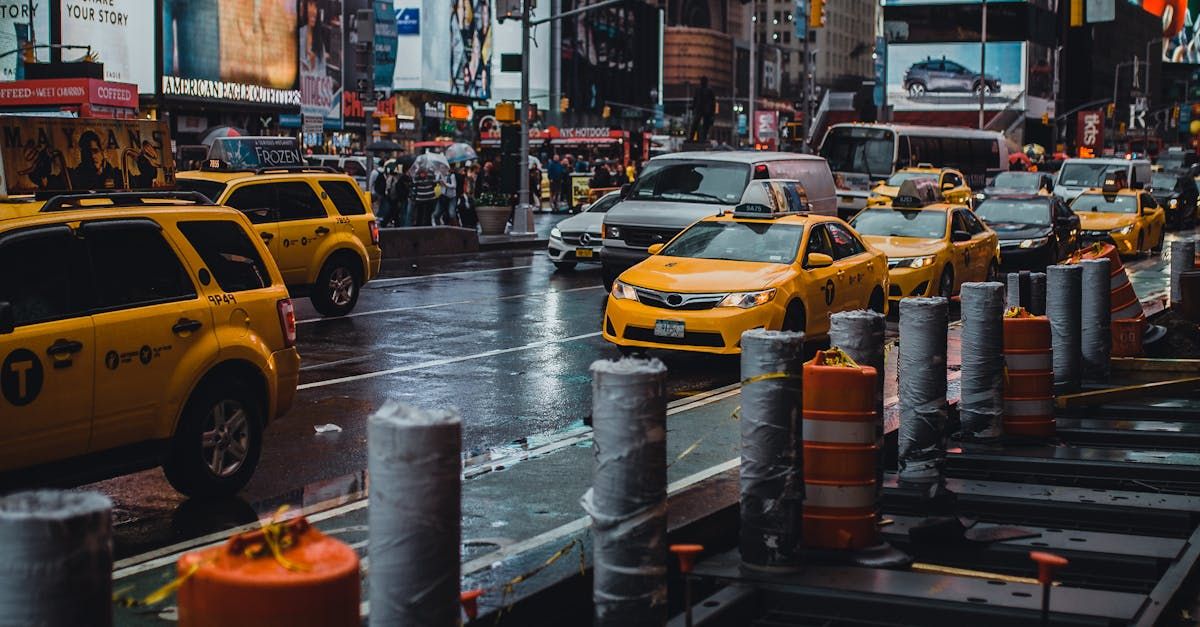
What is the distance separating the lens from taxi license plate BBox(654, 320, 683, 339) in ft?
46.3

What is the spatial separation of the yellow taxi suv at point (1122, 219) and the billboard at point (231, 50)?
35.5m

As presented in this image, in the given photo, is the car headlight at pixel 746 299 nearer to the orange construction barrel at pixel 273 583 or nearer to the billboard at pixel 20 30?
the orange construction barrel at pixel 273 583

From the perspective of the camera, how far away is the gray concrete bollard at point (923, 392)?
8.88 m

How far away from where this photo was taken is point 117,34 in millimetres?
52594

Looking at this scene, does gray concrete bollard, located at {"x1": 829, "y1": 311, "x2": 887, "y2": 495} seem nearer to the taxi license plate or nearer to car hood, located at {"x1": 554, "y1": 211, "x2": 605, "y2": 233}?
the taxi license plate

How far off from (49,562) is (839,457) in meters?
4.43

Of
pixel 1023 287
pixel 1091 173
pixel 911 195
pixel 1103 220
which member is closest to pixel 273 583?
pixel 1023 287

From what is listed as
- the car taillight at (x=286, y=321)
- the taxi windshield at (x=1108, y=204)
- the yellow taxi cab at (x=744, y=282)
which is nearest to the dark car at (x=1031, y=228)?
the taxi windshield at (x=1108, y=204)

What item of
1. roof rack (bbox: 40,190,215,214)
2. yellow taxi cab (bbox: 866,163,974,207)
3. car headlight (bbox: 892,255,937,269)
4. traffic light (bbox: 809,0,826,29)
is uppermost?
traffic light (bbox: 809,0,826,29)

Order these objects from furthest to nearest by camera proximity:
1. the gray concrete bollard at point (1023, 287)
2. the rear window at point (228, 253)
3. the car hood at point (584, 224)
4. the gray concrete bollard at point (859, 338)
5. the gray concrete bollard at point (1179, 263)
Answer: the car hood at point (584, 224), the gray concrete bollard at point (1179, 263), the gray concrete bollard at point (1023, 287), the rear window at point (228, 253), the gray concrete bollard at point (859, 338)

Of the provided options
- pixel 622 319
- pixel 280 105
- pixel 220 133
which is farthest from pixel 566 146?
pixel 622 319

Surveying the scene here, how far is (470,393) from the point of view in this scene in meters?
13.1

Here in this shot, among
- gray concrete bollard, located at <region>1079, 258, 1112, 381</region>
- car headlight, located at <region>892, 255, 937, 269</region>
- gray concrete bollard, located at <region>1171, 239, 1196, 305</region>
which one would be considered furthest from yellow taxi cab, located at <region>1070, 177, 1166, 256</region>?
gray concrete bollard, located at <region>1079, 258, 1112, 381</region>

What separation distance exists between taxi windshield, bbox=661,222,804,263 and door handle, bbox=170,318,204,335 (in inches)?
298
